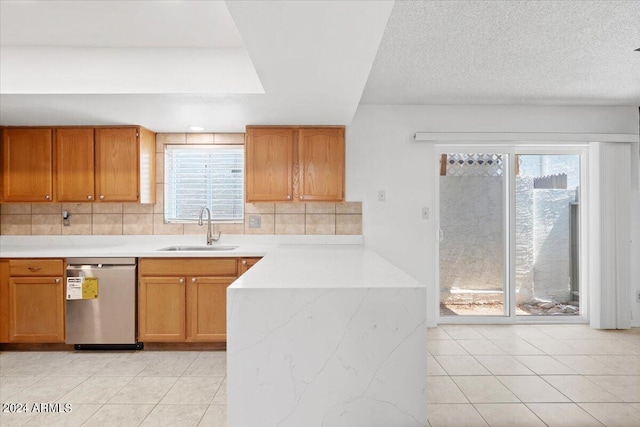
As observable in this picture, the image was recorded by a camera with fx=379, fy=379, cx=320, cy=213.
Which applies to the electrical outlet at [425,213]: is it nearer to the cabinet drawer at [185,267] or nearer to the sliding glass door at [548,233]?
the sliding glass door at [548,233]

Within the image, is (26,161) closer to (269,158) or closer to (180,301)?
(180,301)

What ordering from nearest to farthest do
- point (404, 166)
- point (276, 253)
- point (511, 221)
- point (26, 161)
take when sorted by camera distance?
point (276, 253), point (26, 161), point (404, 166), point (511, 221)

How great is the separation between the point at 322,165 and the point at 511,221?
2080 millimetres

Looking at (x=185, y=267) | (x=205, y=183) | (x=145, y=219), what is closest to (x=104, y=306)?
(x=185, y=267)

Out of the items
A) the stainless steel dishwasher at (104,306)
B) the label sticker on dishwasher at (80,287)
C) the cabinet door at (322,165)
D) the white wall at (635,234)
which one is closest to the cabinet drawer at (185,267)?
the stainless steel dishwasher at (104,306)

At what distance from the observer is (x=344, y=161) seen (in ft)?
11.8

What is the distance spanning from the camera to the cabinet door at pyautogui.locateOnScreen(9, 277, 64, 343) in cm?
320

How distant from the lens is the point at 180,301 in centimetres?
324

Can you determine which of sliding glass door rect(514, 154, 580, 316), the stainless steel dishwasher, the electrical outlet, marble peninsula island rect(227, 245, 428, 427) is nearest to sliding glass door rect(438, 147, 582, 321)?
sliding glass door rect(514, 154, 580, 316)

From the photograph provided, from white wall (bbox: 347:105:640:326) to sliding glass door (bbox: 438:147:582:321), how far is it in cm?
24

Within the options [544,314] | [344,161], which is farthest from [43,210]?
[544,314]

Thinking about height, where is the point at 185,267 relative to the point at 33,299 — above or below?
above

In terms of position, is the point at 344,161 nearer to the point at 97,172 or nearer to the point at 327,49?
the point at 327,49

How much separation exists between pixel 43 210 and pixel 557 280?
5389 millimetres
